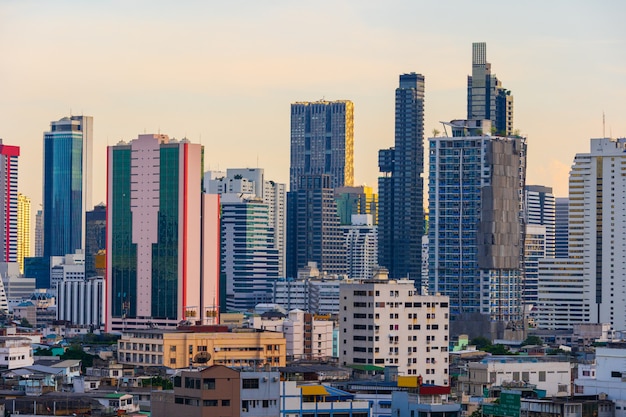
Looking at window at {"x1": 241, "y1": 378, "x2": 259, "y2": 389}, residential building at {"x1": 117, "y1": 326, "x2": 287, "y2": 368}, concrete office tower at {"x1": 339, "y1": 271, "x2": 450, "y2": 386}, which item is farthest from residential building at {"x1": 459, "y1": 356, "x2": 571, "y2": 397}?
window at {"x1": 241, "y1": 378, "x2": 259, "y2": 389}

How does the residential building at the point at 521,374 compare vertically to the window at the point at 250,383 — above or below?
below

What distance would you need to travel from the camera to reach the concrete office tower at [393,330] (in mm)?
162500

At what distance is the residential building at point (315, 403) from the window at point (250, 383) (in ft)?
12.1

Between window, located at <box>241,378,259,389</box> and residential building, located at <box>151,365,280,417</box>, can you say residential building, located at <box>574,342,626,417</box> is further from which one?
window, located at <box>241,378,259,389</box>

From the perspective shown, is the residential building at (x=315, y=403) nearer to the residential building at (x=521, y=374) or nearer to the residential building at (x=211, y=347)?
the residential building at (x=521, y=374)

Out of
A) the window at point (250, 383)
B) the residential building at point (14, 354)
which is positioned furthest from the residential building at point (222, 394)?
the residential building at point (14, 354)

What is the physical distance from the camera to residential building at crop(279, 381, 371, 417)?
327ft

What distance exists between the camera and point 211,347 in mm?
184250

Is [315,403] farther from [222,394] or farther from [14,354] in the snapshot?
[14,354]

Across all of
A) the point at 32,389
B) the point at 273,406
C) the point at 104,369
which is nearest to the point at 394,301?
the point at 104,369

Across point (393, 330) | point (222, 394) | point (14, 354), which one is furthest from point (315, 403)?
point (14, 354)

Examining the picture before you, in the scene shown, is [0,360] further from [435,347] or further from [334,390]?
[334,390]

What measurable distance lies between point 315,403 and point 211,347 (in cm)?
8383

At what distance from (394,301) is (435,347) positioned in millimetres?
5945
